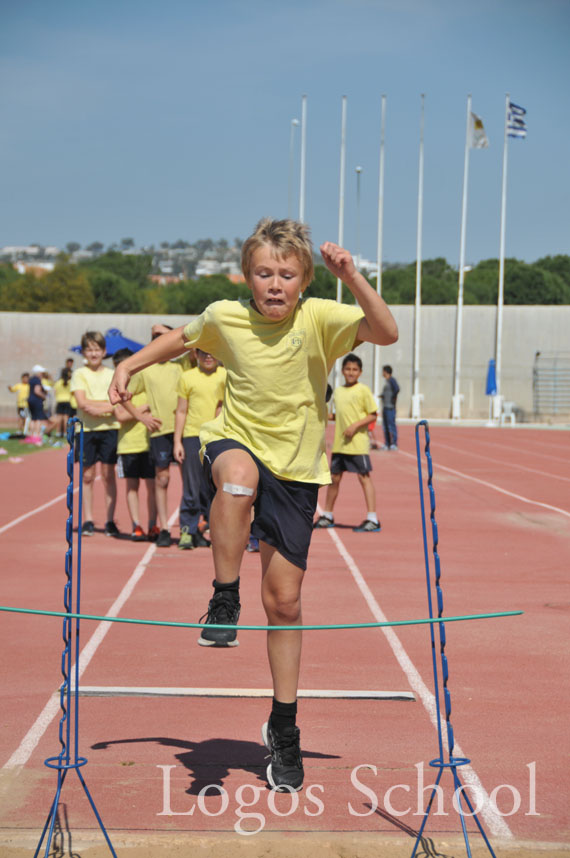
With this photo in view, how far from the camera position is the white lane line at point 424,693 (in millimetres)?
3824

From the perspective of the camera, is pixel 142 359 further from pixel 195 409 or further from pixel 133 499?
pixel 133 499

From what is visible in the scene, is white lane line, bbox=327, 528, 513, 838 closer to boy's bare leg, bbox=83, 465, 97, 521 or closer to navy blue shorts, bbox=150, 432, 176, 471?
navy blue shorts, bbox=150, 432, 176, 471

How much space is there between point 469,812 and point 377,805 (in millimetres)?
334

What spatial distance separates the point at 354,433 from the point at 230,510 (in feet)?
25.1

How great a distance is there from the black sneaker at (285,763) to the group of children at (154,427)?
567cm

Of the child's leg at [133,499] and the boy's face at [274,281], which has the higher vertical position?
the boy's face at [274,281]

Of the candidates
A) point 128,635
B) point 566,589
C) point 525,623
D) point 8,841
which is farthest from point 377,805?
point 566,589

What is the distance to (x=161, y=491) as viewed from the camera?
407 inches

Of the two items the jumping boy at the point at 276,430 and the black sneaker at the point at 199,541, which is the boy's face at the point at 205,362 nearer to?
the black sneaker at the point at 199,541

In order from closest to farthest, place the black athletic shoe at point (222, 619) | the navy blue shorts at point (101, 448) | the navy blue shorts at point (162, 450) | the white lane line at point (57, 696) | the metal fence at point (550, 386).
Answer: the black athletic shoe at point (222, 619), the white lane line at point (57, 696), the navy blue shorts at point (162, 450), the navy blue shorts at point (101, 448), the metal fence at point (550, 386)

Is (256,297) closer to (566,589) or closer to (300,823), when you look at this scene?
(300,823)

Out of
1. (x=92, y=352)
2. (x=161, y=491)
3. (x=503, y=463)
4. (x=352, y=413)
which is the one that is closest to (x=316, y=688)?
(x=161, y=491)

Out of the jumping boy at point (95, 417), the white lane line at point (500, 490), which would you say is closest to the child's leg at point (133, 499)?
the jumping boy at point (95, 417)

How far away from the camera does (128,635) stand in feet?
22.1
